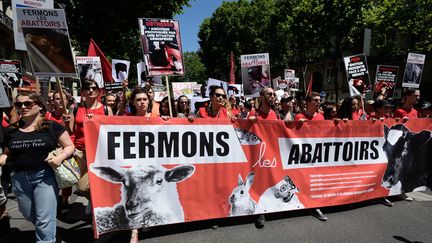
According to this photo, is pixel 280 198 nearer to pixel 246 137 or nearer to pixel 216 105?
pixel 246 137

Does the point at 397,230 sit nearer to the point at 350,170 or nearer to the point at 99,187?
the point at 350,170

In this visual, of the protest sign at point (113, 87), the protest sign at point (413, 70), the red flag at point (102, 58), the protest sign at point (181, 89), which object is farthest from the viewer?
the protest sign at point (181, 89)

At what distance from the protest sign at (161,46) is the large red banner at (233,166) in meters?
1.71

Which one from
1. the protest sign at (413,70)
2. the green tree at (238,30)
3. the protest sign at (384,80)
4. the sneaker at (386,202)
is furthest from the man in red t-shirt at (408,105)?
the green tree at (238,30)

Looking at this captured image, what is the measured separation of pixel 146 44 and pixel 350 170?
12.2ft

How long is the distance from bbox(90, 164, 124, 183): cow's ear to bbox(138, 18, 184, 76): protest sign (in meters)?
2.16

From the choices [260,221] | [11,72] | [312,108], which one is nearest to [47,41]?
[260,221]

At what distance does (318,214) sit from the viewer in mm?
4543

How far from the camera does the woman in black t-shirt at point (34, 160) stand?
2.97 meters

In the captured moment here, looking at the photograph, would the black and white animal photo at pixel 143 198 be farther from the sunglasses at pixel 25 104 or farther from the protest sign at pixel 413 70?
the protest sign at pixel 413 70

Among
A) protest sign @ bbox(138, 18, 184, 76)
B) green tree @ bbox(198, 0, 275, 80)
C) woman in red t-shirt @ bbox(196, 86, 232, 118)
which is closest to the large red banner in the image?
woman in red t-shirt @ bbox(196, 86, 232, 118)

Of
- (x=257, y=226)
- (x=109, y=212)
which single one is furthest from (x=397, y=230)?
(x=109, y=212)

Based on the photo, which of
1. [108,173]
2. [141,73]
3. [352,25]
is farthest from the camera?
[352,25]

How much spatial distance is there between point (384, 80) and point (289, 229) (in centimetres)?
A: 625
